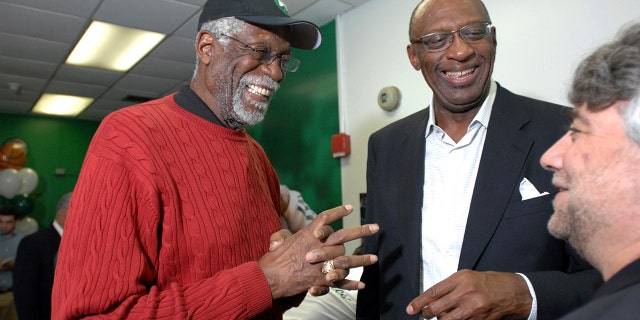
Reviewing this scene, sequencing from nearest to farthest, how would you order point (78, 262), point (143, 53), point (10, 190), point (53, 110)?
point (78, 262)
point (143, 53)
point (10, 190)
point (53, 110)

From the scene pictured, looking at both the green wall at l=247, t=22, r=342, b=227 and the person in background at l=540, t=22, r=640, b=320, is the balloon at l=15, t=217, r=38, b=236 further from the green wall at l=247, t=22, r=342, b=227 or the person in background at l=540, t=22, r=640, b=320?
the person in background at l=540, t=22, r=640, b=320

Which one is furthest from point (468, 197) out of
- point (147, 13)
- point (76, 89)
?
point (76, 89)

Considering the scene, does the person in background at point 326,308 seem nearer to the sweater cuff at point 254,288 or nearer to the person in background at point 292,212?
the person in background at point 292,212

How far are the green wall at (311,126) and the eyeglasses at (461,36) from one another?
260cm

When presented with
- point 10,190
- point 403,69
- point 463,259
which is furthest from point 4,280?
point 463,259

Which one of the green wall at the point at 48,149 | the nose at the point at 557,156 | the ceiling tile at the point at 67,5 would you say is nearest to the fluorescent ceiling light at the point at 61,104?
the green wall at the point at 48,149

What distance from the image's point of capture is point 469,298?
3.46 ft

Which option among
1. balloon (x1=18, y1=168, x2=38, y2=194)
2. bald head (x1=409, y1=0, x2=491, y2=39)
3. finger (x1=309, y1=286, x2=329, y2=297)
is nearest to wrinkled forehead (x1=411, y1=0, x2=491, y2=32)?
bald head (x1=409, y1=0, x2=491, y2=39)

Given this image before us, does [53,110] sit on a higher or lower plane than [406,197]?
higher

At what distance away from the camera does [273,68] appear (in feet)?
4.79

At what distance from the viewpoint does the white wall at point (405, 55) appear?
248 centimetres

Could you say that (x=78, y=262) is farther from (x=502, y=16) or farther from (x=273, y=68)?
(x=502, y=16)

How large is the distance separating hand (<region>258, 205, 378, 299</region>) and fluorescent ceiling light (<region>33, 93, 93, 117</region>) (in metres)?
6.85

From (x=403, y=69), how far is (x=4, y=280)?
4884 millimetres
